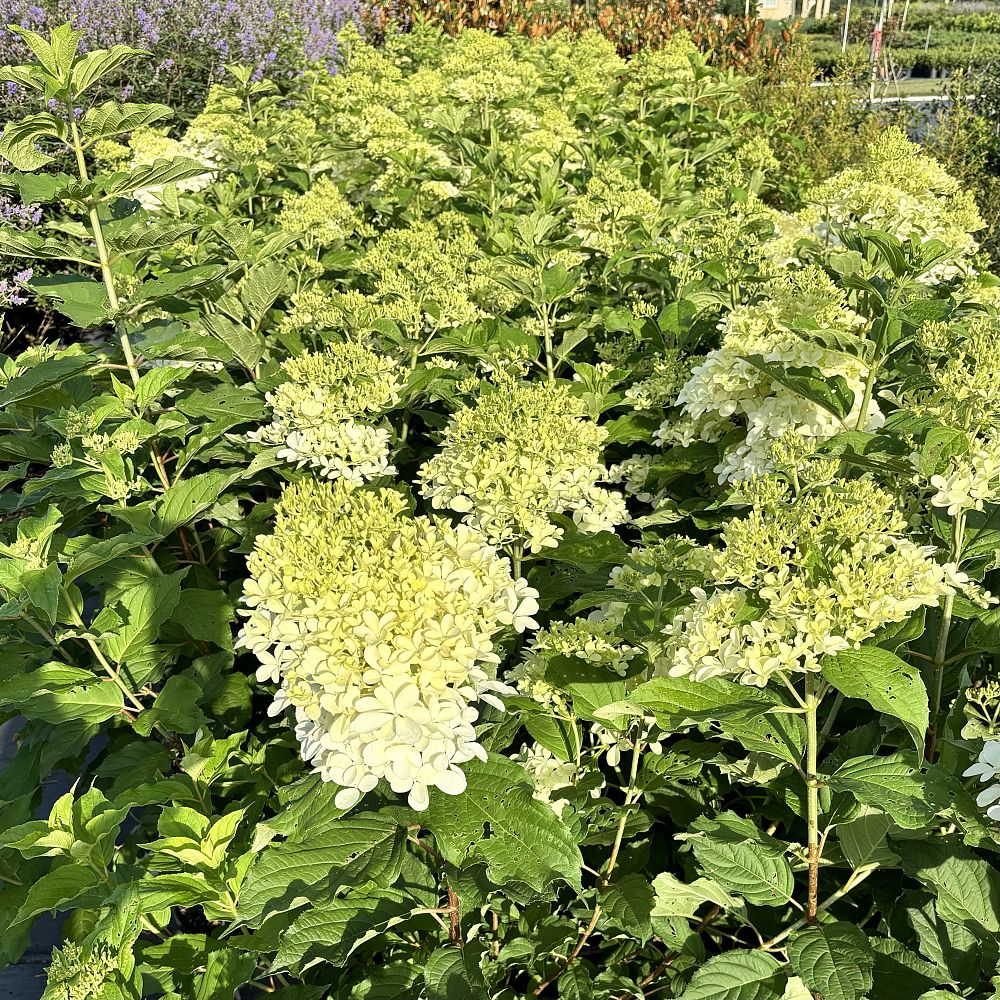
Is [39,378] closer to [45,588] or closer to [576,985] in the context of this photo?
[45,588]

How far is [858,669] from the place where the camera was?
4.19 ft

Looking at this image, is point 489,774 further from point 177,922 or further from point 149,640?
point 177,922

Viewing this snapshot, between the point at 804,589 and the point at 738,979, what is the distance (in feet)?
2.16

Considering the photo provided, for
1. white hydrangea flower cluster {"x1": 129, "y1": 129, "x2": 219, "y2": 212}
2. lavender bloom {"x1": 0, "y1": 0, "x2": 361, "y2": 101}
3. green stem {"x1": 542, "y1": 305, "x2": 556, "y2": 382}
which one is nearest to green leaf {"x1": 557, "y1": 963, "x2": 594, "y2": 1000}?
green stem {"x1": 542, "y1": 305, "x2": 556, "y2": 382}

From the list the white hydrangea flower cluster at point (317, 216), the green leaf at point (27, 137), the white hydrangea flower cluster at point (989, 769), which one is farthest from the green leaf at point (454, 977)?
the white hydrangea flower cluster at point (317, 216)

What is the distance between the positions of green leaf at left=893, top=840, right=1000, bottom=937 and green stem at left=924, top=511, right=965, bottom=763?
10.1 inches

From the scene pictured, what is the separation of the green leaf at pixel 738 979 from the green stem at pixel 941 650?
0.56m

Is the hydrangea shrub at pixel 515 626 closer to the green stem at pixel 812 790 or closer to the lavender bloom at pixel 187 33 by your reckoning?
the green stem at pixel 812 790

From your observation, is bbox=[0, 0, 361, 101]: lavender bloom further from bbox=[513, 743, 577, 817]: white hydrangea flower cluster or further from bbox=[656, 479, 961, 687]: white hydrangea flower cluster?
bbox=[656, 479, 961, 687]: white hydrangea flower cluster

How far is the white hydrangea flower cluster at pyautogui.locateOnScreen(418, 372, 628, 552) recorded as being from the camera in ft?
5.45

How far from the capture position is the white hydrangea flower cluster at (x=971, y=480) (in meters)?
1.52

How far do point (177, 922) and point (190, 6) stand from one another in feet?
30.1

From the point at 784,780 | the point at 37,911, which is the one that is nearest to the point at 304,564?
the point at 37,911

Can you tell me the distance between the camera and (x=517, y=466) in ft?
5.49
